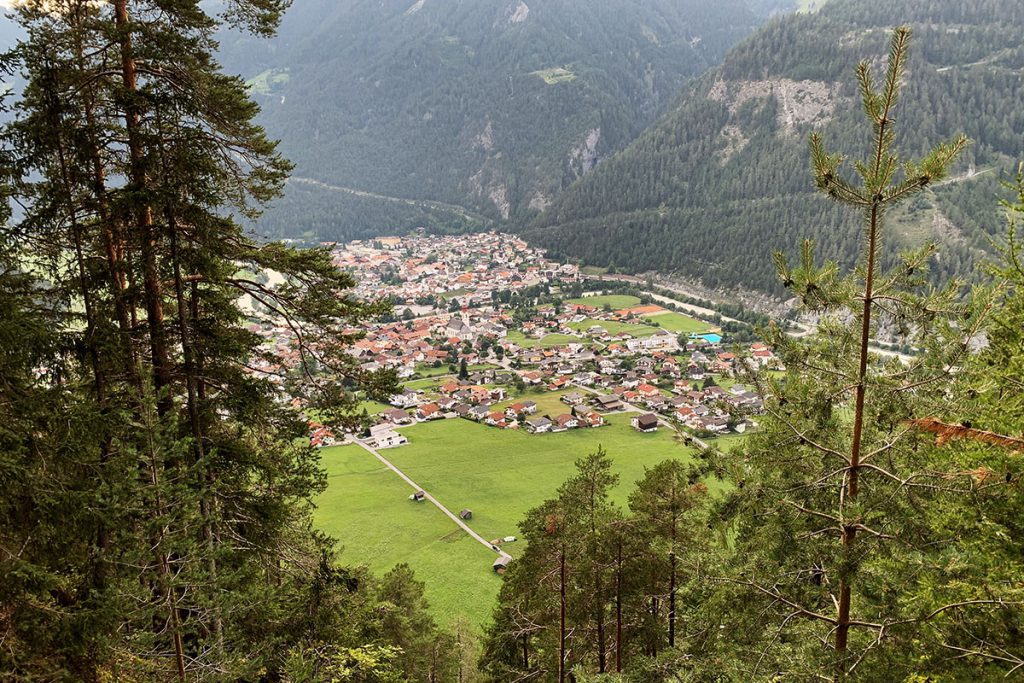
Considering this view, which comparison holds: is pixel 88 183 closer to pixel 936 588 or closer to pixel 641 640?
pixel 936 588

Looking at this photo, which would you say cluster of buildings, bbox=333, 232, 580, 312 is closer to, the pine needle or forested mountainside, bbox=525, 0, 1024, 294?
forested mountainside, bbox=525, 0, 1024, 294

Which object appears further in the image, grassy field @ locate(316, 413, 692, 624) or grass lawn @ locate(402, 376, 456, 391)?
grass lawn @ locate(402, 376, 456, 391)

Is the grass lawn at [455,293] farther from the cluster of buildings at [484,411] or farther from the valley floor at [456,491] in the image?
the valley floor at [456,491]

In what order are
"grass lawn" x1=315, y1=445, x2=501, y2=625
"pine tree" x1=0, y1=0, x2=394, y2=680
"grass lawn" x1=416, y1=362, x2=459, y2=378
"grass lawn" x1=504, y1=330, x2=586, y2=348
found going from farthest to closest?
1. "grass lawn" x1=504, y1=330, x2=586, y2=348
2. "grass lawn" x1=416, y1=362, x2=459, y2=378
3. "grass lawn" x1=315, y1=445, x2=501, y2=625
4. "pine tree" x1=0, y1=0, x2=394, y2=680

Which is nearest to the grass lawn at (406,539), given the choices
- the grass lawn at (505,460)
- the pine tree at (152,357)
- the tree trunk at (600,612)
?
the grass lawn at (505,460)

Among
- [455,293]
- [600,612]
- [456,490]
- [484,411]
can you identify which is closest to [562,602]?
[600,612]

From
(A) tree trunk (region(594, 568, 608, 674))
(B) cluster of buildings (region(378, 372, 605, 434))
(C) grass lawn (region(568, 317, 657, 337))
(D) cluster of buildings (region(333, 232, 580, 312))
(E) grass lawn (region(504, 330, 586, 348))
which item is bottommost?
(A) tree trunk (region(594, 568, 608, 674))

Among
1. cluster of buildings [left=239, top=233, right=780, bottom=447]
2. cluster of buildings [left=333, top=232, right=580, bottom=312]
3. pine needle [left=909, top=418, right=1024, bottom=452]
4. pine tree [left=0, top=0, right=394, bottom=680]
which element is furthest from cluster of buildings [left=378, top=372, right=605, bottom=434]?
pine needle [left=909, top=418, right=1024, bottom=452]
